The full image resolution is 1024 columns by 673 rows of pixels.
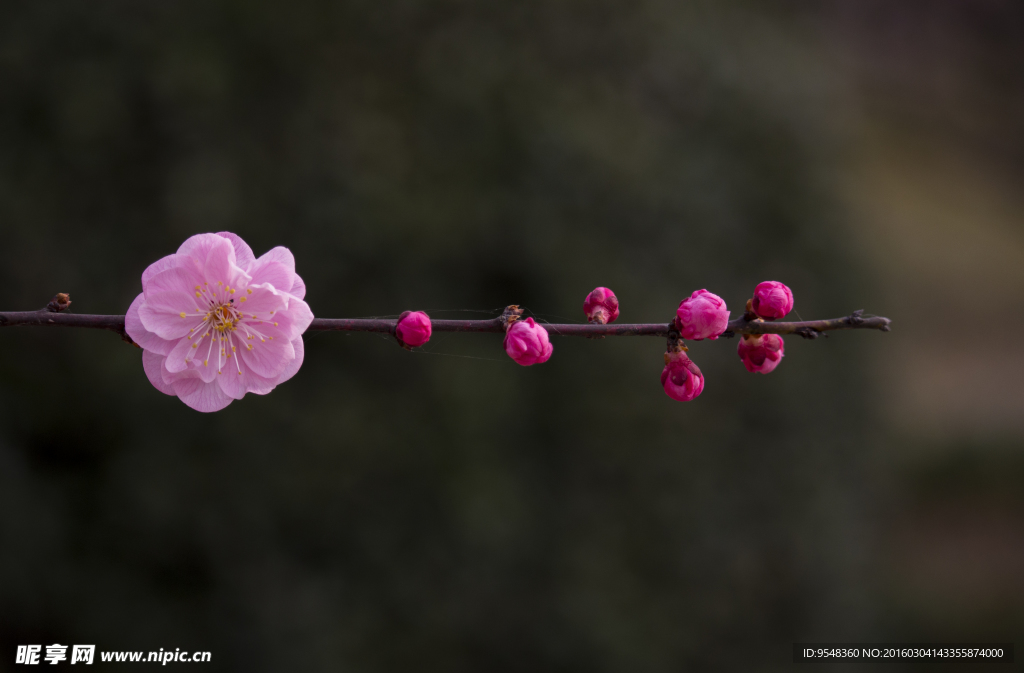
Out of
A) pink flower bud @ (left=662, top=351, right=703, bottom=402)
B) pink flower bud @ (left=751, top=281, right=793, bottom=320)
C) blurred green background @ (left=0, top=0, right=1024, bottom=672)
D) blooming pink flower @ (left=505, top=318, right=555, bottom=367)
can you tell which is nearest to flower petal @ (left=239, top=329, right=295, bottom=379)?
blooming pink flower @ (left=505, top=318, right=555, bottom=367)

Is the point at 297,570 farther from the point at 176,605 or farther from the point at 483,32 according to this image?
the point at 483,32

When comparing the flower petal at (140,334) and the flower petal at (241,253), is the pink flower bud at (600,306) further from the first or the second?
the flower petal at (140,334)

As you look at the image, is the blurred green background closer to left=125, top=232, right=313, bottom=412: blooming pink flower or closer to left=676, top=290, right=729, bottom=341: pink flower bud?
left=125, top=232, right=313, bottom=412: blooming pink flower

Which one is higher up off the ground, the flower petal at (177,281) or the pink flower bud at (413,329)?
the flower petal at (177,281)

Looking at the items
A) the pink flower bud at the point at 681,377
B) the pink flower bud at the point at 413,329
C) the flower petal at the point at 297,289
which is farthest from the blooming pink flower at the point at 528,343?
the flower petal at the point at 297,289

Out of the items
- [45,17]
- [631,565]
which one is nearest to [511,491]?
[631,565]

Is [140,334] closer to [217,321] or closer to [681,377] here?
[217,321]

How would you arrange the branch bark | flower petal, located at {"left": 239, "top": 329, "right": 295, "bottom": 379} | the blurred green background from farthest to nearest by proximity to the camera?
the blurred green background → flower petal, located at {"left": 239, "top": 329, "right": 295, "bottom": 379} → the branch bark
